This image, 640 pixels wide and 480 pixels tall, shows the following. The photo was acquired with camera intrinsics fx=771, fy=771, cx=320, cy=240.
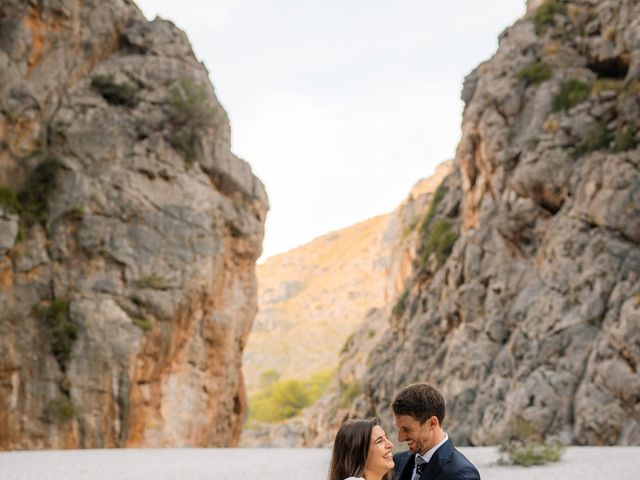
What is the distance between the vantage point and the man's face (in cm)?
352

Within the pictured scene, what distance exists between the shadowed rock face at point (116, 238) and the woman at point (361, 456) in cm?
2291

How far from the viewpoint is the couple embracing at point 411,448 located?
3.16 meters

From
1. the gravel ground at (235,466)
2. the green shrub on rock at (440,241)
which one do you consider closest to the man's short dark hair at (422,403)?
the gravel ground at (235,466)

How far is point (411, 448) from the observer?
3582 mm

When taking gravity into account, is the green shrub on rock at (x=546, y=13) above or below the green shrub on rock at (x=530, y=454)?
above

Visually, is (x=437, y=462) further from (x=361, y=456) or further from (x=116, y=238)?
(x=116, y=238)

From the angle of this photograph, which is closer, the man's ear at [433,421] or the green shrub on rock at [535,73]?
the man's ear at [433,421]

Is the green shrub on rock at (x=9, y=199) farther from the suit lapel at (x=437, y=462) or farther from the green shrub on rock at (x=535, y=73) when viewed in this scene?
the suit lapel at (x=437, y=462)

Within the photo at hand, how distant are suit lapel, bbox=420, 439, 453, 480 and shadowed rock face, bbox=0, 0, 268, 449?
22758 millimetres

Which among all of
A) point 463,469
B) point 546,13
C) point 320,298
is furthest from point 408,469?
point 320,298

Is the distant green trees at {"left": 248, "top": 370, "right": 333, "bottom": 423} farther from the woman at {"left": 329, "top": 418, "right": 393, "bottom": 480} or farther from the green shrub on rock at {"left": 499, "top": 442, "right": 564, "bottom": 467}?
the woman at {"left": 329, "top": 418, "right": 393, "bottom": 480}

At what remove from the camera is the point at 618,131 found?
99.5ft

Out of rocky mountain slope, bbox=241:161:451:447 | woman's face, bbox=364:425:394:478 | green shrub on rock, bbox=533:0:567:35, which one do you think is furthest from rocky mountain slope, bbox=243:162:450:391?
woman's face, bbox=364:425:394:478

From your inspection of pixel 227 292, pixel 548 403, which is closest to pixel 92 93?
pixel 227 292
